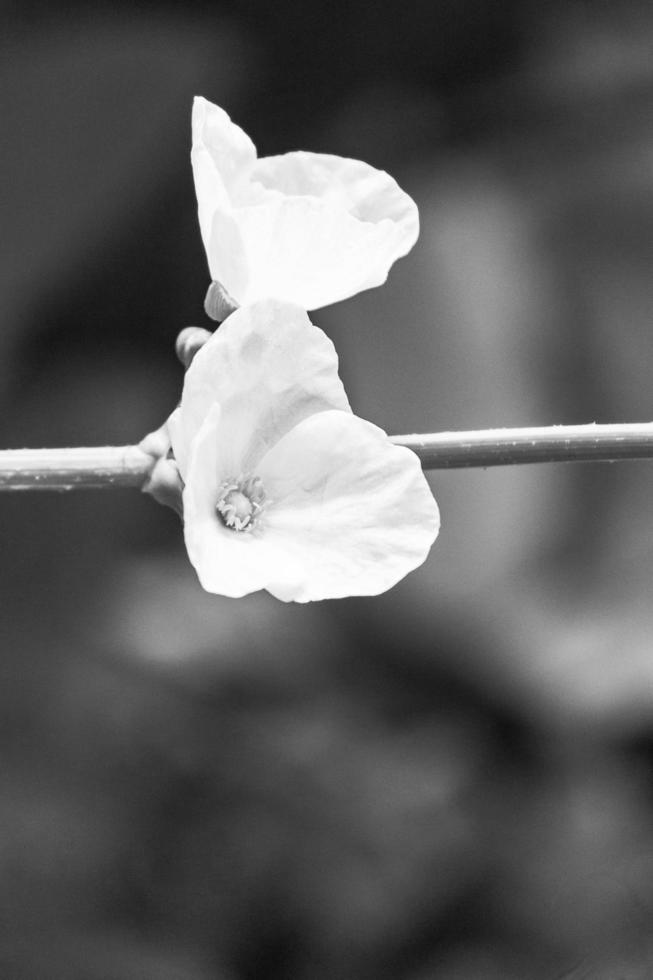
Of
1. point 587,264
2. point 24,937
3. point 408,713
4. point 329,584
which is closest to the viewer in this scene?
point 329,584

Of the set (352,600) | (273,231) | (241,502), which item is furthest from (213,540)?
(352,600)

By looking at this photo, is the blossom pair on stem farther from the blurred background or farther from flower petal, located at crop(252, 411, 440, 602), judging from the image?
the blurred background

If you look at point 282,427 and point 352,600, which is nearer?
point 282,427

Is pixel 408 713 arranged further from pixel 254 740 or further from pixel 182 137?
pixel 182 137

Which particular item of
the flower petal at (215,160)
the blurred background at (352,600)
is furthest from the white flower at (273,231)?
the blurred background at (352,600)

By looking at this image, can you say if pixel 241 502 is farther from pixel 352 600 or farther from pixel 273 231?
pixel 352 600

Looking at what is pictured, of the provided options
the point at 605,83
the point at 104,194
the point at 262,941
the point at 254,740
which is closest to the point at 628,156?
the point at 605,83

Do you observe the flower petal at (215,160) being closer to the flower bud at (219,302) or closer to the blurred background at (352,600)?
the flower bud at (219,302)
